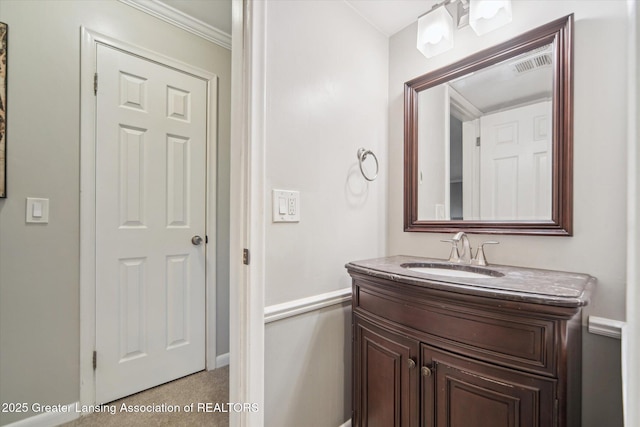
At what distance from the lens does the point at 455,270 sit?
129 cm

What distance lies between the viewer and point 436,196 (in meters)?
1.52

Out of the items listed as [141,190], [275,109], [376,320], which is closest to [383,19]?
[275,109]

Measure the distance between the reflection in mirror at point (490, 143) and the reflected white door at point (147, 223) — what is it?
59.4 inches

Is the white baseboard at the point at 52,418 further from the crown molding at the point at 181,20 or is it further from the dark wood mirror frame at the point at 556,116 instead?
Result: the crown molding at the point at 181,20

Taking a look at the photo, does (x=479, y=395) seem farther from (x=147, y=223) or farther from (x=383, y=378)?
(x=147, y=223)

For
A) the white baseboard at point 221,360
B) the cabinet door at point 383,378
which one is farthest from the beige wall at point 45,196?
the cabinet door at point 383,378

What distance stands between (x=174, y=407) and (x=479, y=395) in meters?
1.62

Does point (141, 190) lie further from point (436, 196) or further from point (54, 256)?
point (436, 196)

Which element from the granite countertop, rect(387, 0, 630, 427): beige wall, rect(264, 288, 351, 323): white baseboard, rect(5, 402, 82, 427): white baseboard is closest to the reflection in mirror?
rect(387, 0, 630, 427): beige wall

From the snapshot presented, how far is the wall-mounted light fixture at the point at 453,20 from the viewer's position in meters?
1.22

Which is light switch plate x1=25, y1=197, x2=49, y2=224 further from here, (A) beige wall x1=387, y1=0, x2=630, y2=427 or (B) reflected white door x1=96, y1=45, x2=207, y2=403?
(A) beige wall x1=387, y1=0, x2=630, y2=427

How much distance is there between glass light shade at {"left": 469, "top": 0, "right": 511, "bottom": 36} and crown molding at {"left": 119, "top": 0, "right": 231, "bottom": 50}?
5.36 ft

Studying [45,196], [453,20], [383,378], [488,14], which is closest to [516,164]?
[488,14]

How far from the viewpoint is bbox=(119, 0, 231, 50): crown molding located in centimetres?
174
